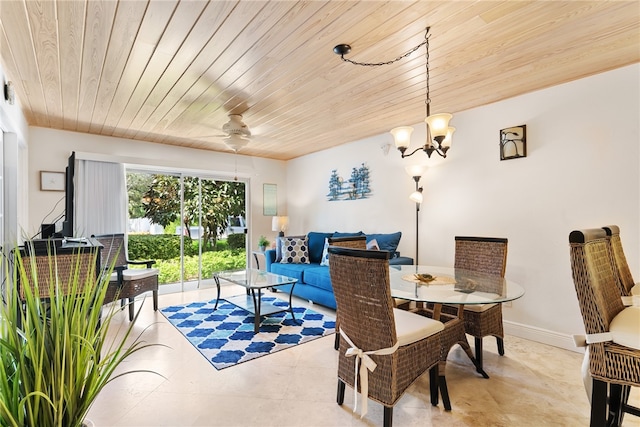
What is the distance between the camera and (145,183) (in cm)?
480

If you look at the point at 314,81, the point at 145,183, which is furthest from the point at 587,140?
the point at 145,183

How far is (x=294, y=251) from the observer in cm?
474

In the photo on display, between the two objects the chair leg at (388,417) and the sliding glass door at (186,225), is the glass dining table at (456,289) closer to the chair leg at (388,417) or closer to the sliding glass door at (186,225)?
the chair leg at (388,417)

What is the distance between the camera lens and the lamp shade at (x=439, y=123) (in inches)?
80.8

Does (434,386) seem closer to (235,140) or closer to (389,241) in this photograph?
(389,241)

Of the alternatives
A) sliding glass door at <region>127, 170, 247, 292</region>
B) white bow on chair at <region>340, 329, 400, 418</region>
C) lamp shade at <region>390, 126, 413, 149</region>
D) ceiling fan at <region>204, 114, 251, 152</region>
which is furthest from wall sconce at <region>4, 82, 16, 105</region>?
white bow on chair at <region>340, 329, 400, 418</region>

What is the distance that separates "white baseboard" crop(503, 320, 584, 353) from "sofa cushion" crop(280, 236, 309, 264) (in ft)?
8.87

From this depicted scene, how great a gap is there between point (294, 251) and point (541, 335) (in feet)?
10.2

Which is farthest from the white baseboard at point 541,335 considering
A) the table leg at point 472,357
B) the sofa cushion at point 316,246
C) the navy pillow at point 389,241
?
the sofa cushion at point 316,246

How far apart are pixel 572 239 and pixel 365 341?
1.10 metres

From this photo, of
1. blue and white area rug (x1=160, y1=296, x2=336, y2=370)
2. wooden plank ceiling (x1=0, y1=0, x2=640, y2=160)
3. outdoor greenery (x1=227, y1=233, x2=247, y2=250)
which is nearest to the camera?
wooden plank ceiling (x1=0, y1=0, x2=640, y2=160)

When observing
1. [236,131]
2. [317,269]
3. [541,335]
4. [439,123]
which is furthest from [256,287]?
[541,335]

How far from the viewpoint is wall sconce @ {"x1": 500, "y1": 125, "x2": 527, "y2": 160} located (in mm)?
2975

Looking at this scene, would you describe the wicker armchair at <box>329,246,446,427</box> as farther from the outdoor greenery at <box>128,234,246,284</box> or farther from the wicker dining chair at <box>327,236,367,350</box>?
the outdoor greenery at <box>128,234,246,284</box>
